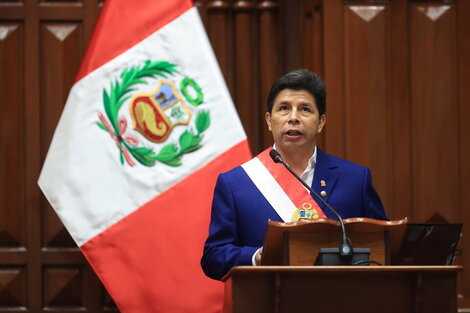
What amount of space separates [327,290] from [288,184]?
2.52ft

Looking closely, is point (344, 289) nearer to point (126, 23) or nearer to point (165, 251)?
point (165, 251)

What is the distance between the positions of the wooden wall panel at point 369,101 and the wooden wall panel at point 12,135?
156 centimetres

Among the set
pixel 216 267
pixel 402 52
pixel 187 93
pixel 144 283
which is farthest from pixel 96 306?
pixel 402 52

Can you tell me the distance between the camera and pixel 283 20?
4.18 m

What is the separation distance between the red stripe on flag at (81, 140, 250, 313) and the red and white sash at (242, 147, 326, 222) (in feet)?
2.79

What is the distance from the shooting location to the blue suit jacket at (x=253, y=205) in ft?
8.52

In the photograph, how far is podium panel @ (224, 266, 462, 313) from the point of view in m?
1.93

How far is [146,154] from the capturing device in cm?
364

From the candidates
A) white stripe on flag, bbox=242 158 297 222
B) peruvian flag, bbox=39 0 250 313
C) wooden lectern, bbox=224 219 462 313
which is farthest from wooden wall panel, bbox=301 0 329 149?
wooden lectern, bbox=224 219 462 313

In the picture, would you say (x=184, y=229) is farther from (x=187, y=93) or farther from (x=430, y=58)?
(x=430, y=58)

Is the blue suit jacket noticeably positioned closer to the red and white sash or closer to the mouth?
the red and white sash

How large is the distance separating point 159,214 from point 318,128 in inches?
42.2

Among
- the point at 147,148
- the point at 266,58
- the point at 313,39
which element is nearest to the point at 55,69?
the point at 147,148

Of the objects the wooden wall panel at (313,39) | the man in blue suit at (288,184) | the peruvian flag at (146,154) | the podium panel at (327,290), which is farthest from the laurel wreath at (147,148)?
the podium panel at (327,290)
